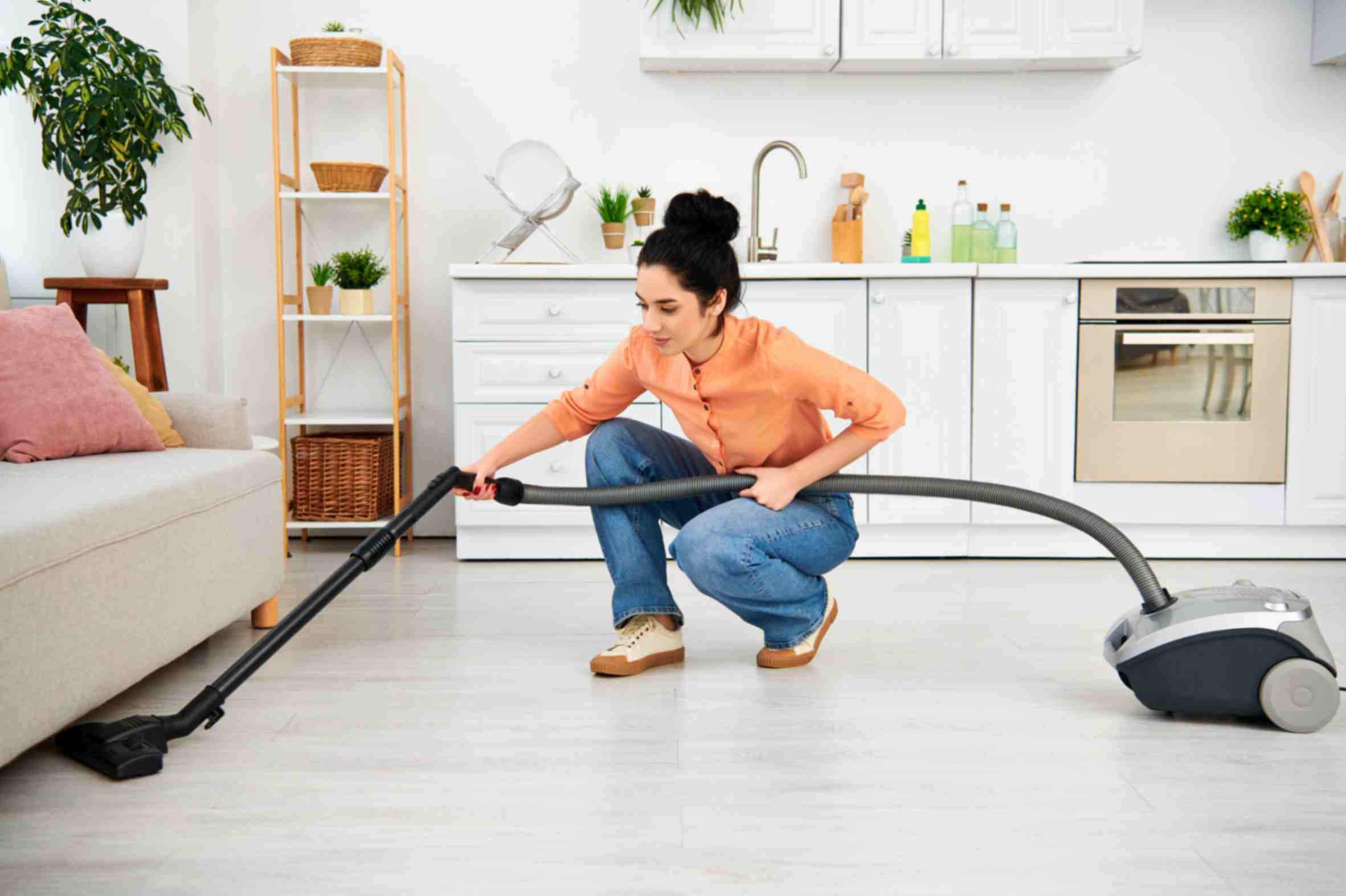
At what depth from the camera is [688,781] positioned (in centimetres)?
159

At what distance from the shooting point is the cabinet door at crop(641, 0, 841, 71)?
3.42 m

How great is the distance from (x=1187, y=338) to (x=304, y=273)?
2732mm

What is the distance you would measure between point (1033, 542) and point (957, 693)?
1463mm

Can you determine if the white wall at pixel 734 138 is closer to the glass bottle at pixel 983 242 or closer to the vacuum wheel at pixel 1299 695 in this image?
the glass bottle at pixel 983 242

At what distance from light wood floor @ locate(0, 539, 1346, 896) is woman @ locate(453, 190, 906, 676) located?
111 mm

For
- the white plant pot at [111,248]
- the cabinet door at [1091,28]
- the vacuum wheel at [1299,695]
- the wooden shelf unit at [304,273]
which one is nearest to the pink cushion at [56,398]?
the white plant pot at [111,248]

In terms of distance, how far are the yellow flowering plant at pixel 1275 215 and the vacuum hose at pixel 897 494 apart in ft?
7.22

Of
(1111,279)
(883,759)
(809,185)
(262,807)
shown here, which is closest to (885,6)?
(809,185)

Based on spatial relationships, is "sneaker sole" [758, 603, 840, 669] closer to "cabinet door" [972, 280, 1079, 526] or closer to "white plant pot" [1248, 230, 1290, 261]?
"cabinet door" [972, 280, 1079, 526]

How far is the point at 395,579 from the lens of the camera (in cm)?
307

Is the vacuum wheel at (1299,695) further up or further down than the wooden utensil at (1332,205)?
further down

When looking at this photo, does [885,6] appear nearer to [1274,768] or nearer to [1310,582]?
[1310,582]

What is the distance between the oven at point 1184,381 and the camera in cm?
326

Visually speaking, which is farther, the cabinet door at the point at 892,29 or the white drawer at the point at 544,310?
the cabinet door at the point at 892,29
